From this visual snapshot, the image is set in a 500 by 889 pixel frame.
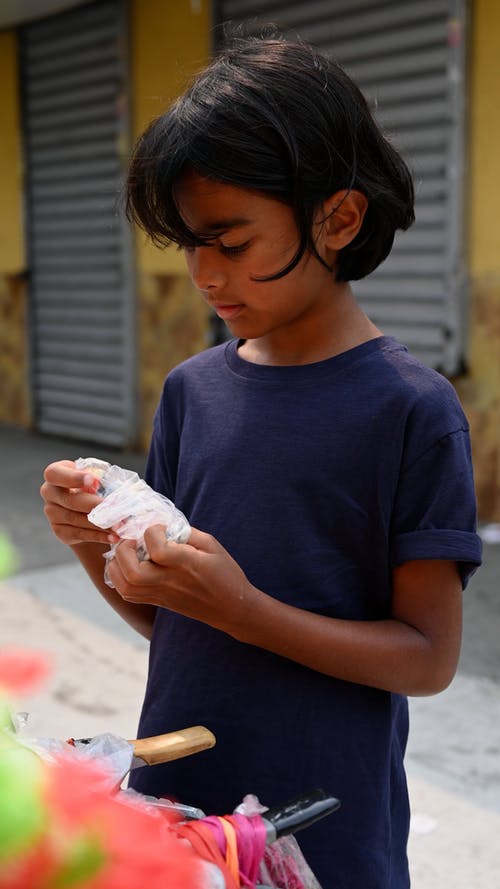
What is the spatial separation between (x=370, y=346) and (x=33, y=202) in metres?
7.19

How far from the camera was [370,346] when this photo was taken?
3.99ft

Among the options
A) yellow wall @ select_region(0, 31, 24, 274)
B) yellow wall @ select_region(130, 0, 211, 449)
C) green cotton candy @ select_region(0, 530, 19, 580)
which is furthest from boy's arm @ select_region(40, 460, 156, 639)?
yellow wall @ select_region(0, 31, 24, 274)

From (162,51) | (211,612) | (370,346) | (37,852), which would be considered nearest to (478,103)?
(162,51)

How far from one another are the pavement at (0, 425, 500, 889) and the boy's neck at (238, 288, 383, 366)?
143cm

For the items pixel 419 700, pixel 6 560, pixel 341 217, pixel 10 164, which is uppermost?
pixel 10 164

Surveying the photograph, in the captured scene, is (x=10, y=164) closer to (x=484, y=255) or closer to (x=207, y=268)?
(x=484, y=255)

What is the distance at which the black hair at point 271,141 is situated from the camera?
1088mm

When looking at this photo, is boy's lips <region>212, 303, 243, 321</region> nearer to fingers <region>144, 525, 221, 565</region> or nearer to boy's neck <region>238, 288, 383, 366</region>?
boy's neck <region>238, 288, 383, 366</region>

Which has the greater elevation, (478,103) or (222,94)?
(478,103)

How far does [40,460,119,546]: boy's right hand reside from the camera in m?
1.17

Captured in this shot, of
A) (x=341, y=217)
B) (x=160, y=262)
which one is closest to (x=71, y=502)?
(x=341, y=217)

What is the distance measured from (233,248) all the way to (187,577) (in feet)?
1.20

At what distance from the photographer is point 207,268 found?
1149mm

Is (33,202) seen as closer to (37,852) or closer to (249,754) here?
(249,754)
